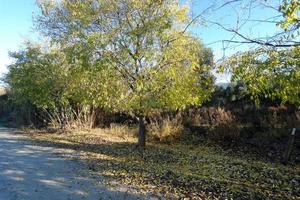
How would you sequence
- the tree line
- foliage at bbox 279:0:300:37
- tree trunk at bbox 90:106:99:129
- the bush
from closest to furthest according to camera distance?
foliage at bbox 279:0:300:37, the tree line, the bush, tree trunk at bbox 90:106:99:129

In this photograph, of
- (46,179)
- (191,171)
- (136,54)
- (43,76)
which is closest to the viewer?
(46,179)

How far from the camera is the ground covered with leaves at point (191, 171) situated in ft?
23.1

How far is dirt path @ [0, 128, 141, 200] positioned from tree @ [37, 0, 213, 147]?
293 centimetres

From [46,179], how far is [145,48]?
535 centimetres

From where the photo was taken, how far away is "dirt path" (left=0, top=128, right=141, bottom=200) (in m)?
6.66

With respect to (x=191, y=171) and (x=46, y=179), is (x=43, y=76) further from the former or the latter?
(x=191, y=171)

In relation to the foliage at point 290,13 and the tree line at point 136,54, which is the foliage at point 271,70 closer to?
the foliage at point 290,13

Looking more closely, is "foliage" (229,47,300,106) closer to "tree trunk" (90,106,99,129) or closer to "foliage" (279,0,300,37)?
"foliage" (279,0,300,37)

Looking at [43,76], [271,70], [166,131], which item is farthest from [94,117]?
[271,70]

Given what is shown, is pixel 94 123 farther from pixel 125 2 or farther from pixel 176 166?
pixel 176 166

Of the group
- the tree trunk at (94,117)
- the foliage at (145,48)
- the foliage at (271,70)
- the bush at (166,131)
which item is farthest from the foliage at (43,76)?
the foliage at (271,70)

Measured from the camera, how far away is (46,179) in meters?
7.91

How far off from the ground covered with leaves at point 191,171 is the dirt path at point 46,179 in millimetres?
496

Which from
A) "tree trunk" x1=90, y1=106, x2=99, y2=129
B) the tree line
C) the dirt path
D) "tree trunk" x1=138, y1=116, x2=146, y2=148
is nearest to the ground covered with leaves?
"tree trunk" x1=138, y1=116, x2=146, y2=148
